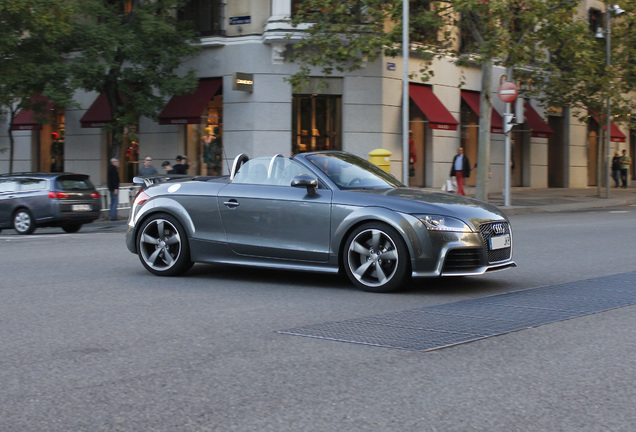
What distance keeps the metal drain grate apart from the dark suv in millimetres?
14338

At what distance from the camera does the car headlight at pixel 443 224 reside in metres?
7.95

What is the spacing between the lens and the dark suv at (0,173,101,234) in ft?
65.3

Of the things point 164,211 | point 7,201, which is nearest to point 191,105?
point 7,201

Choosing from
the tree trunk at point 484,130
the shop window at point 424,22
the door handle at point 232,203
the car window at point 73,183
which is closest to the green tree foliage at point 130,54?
the car window at point 73,183

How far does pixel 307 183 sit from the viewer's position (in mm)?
8562

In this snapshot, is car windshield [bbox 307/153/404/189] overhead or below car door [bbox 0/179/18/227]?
overhead

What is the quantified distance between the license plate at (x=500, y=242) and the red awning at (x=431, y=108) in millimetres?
19914

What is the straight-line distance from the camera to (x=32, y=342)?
5.95 meters

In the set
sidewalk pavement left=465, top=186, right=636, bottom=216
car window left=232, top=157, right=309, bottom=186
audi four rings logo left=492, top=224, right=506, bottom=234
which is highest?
car window left=232, top=157, right=309, bottom=186

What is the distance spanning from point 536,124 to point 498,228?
27.3m

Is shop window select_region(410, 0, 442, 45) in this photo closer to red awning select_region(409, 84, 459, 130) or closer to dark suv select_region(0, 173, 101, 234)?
red awning select_region(409, 84, 459, 130)

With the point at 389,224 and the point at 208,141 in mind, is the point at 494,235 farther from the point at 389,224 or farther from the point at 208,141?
the point at 208,141

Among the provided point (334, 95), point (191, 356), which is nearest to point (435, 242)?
point (191, 356)

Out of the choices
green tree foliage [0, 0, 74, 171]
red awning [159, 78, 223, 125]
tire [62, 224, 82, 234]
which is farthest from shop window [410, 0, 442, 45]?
tire [62, 224, 82, 234]
